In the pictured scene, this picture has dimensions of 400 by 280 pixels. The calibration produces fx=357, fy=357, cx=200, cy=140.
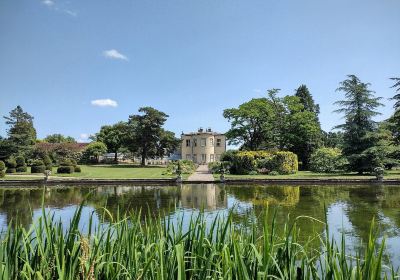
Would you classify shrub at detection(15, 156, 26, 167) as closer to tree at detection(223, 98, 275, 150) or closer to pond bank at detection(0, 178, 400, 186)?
pond bank at detection(0, 178, 400, 186)

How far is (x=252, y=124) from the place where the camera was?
130ft

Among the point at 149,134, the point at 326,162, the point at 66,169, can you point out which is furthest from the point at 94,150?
the point at 326,162

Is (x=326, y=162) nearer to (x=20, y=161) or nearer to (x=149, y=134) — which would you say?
(x=149, y=134)

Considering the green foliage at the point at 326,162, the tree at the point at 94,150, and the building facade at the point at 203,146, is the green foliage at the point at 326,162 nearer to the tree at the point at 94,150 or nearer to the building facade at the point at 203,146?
the building facade at the point at 203,146

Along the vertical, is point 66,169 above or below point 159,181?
above

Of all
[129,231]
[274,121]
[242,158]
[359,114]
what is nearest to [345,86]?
[359,114]

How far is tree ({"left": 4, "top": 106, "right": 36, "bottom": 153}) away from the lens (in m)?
42.1

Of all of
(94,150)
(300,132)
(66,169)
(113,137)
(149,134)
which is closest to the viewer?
(66,169)

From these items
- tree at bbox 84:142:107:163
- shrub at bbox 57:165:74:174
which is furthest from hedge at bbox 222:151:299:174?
tree at bbox 84:142:107:163

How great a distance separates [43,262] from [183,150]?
6219cm

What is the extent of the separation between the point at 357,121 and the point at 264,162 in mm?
9556

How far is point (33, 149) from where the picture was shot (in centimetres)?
4416

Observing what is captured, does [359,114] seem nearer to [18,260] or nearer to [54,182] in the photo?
[54,182]

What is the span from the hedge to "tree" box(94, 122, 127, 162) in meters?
29.6
